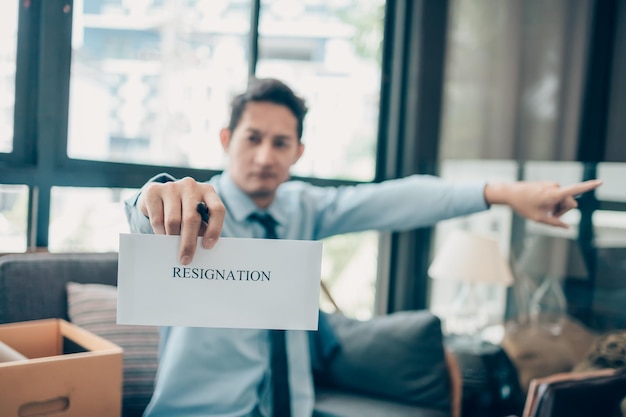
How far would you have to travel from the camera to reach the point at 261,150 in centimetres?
100

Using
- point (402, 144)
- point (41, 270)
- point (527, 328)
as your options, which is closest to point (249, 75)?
point (402, 144)

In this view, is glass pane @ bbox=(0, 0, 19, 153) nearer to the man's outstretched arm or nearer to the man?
the man

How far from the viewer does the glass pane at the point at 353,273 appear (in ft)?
7.29

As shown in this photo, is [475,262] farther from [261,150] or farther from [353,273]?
[261,150]

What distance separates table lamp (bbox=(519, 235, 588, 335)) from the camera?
2.03 meters

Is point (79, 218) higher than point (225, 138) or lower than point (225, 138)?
lower

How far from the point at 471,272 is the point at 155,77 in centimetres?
130

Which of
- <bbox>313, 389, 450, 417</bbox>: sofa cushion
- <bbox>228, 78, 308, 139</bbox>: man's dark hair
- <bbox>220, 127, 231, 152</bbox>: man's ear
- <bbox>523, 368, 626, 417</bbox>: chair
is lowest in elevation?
<bbox>313, 389, 450, 417</bbox>: sofa cushion

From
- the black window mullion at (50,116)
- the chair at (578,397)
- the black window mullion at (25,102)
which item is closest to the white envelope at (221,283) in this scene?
the chair at (578,397)

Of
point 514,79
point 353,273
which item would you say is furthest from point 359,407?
point 514,79

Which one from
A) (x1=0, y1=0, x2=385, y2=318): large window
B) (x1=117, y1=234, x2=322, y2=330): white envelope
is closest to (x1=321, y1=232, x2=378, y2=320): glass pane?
(x1=0, y1=0, x2=385, y2=318): large window

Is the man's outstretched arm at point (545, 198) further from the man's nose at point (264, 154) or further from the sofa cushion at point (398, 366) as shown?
the sofa cushion at point (398, 366)

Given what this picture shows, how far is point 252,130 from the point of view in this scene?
1013mm

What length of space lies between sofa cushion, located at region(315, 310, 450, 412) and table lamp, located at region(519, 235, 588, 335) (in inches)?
23.9
